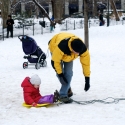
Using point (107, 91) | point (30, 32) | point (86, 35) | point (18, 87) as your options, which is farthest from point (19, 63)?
point (30, 32)

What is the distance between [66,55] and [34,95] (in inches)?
40.3

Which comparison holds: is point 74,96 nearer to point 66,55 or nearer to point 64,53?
point 66,55

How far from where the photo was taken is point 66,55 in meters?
7.57

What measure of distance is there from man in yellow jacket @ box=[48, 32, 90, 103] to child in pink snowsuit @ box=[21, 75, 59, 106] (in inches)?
9.8

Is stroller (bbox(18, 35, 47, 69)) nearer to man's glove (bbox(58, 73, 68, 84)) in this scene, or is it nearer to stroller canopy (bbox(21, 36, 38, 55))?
stroller canopy (bbox(21, 36, 38, 55))

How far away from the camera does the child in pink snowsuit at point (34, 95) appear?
760cm

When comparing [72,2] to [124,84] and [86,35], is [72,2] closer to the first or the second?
[86,35]

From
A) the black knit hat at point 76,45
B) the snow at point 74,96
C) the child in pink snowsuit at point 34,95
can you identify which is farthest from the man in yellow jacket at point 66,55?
the snow at point 74,96

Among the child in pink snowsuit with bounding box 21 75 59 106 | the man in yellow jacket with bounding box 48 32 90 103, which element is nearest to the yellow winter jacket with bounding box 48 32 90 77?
the man in yellow jacket with bounding box 48 32 90 103

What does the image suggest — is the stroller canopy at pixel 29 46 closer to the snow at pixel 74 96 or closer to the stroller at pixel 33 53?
the stroller at pixel 33 53

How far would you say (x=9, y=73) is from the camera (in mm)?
12102

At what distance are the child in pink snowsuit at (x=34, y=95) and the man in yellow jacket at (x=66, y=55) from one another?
25 centimetres

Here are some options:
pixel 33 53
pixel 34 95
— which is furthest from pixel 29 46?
pixel 34 95

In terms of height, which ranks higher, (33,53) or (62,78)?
(33,53)
